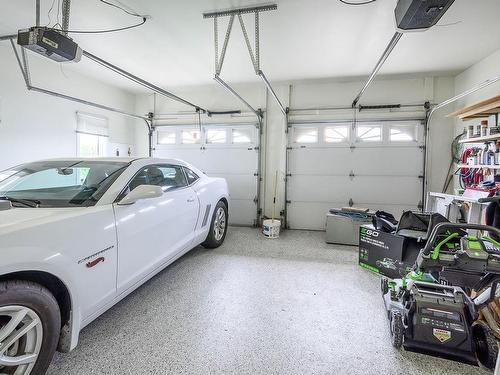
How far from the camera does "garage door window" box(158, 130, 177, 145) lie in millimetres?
5836

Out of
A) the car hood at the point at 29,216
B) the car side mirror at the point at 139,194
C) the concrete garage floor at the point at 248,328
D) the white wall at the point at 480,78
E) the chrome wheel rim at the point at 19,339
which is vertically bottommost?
the concrete garage floor at the point at 248,328

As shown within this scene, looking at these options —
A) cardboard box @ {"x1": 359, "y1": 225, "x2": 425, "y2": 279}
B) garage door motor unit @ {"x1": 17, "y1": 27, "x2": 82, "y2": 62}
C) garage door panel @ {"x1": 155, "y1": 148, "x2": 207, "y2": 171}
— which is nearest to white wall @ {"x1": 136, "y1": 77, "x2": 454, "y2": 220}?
garage door panel @ {"x1": 155, "y1": 148, "x2": 207, "y2": 171}

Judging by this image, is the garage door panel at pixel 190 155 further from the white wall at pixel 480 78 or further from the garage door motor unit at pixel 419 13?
the white wall at pixel 480 78

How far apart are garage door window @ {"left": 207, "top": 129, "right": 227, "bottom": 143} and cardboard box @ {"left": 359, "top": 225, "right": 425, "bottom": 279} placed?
347 cm

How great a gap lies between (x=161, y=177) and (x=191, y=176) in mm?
606

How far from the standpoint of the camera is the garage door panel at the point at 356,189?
4.75 metres

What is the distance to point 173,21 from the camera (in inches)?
115

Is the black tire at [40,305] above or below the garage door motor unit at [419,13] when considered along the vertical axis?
below

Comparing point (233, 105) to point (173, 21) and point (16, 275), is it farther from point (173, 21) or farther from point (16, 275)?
point (16, 275)

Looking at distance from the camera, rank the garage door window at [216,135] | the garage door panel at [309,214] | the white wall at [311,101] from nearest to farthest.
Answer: the white wall at [311,101] → the garage door panel at [309,214] → the garage door window at [216,135]

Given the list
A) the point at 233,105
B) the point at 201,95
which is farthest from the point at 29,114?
the point at 233,105

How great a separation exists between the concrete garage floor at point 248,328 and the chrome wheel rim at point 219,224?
69 cm

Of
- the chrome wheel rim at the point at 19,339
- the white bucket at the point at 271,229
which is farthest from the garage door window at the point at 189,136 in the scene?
the chrome wheel rim at the point at 19,339

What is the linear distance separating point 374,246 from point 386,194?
220cm
